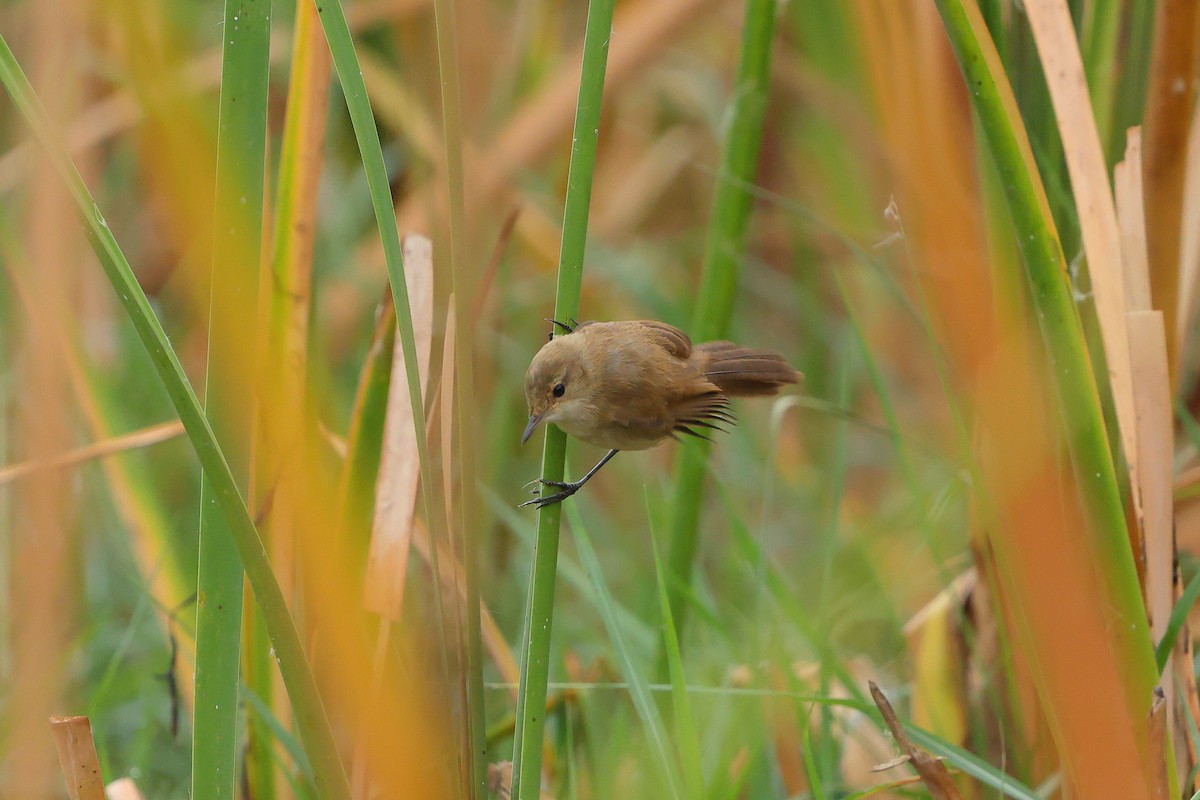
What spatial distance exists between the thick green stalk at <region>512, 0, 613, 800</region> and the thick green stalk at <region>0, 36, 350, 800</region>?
18cm

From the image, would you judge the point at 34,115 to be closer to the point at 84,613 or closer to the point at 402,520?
the point at 402,520

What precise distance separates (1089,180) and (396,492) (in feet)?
3.03

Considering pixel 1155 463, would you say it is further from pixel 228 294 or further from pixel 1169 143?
pixel 228 294

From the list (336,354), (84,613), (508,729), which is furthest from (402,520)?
(336,354)

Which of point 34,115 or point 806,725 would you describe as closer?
point 34,115

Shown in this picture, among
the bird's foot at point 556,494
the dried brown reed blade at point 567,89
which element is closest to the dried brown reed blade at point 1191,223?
the bird's foot at point 556,494

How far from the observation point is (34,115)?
2.73ft

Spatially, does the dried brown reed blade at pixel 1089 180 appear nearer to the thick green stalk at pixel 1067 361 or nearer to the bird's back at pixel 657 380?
the thick green stalk at pixel 1067 361

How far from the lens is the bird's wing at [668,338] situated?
171cm

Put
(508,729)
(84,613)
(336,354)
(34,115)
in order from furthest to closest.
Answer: (336,354)
(84,613)
(508,729)
(34,115)

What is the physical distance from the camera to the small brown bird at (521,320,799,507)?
1.62 metres

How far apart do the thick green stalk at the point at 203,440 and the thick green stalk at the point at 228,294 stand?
80 millimetres

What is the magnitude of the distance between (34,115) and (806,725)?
1.04 metres

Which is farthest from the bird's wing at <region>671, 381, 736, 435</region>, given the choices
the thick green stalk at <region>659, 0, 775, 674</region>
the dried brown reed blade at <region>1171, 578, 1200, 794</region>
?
the dried brown reed blade at <region>1171, 578, 1200, 794</region>
